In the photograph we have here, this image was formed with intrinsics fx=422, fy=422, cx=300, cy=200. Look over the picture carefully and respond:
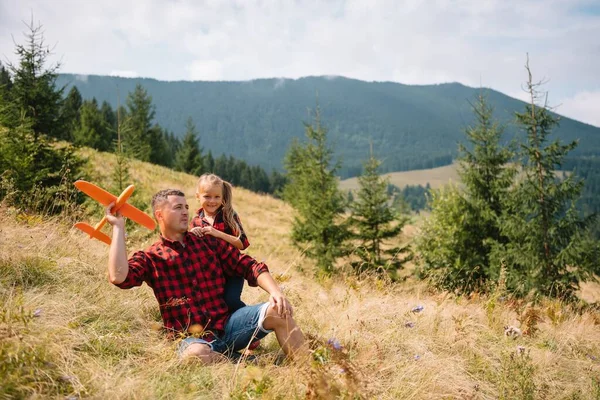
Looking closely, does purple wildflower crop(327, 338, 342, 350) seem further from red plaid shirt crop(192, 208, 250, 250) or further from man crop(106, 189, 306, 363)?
red plaid shirt crop(192, 208, 250, 250)

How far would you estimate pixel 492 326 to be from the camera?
16.5ft

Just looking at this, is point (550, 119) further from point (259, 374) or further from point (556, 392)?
point (259, 374)

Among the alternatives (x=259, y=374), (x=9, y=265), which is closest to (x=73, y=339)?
(x=259, y=374)

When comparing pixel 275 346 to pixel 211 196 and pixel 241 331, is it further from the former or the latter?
pixel 211 196

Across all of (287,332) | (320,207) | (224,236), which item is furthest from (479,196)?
(287,332)

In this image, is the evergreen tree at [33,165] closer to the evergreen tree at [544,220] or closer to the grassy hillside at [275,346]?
the grassy hillside at [275,346]

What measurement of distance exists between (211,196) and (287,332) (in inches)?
64.4

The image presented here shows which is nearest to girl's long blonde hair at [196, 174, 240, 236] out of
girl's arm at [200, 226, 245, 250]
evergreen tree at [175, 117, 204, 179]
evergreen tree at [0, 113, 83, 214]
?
girl's arm at [200, 226, 245, 250]

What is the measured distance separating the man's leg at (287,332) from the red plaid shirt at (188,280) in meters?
0.38

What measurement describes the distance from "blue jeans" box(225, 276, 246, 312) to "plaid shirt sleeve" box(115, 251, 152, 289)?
75 cm

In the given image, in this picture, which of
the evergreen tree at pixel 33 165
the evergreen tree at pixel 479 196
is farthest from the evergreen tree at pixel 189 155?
the evergreen tree at pixel 33 165

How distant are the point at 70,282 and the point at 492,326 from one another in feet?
15.5

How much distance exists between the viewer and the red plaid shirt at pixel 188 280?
3418mm

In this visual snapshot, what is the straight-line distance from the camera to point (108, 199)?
124 inches
